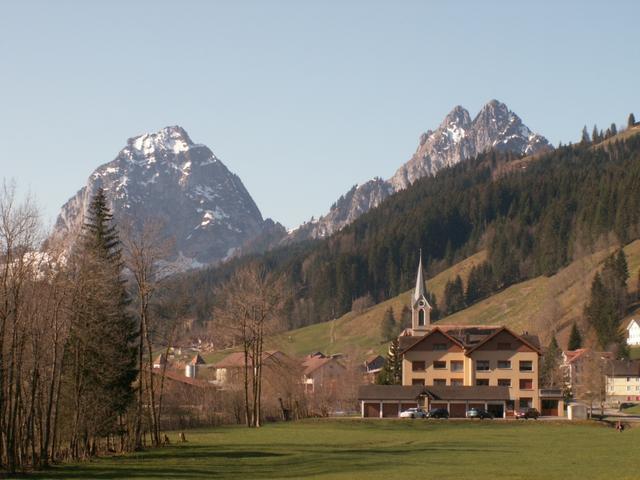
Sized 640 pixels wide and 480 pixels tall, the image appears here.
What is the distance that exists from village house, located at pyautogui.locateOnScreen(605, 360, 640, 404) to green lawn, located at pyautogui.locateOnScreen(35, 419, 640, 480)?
93500 millimetres

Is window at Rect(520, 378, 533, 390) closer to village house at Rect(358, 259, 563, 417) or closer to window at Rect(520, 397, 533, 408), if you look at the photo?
village house at Rect(358, 259, 563, 417)

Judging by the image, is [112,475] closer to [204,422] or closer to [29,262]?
[29,262]

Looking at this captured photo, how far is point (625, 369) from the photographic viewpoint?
607 ft

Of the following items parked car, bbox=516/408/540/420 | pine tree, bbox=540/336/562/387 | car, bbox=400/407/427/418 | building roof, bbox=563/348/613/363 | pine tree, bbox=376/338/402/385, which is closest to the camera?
car, bbox=400/407/427/418

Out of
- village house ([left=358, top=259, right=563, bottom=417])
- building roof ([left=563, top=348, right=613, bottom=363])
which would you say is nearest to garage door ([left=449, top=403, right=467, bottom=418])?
village house ([left=358, top=259, right=563, bottom=417])

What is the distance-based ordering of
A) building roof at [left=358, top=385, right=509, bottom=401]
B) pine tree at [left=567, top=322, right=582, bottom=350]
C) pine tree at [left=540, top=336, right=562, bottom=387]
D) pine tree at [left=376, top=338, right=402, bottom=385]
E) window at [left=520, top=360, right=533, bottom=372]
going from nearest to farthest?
building roof at [left=358, top=385, right=509, bottom=401]
window at [left=520, top=360, right=533, bottom=372]
pine tree at [left=376, top=338, right=402, bottom=385]
pine tree at [left=540, top=336, right=562, bottom=387]
pine tree at [left=567, top=322, right=582, bottom=350]

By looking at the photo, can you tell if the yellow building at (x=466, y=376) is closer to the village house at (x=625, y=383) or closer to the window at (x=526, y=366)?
the window at (x=526, y=366)

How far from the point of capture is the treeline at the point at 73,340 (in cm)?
5359

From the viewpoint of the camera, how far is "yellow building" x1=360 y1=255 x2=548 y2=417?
118250mm

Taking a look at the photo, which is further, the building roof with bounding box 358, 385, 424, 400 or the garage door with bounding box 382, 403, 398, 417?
the garage door with bounding box 382, 403, 398, 417

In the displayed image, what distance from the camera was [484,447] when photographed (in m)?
68.6

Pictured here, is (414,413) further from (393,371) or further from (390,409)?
(393,371)

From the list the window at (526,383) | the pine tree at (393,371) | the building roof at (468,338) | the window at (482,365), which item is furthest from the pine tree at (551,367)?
the window at (482,365)

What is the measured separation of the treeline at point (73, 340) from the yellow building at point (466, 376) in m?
46.4
